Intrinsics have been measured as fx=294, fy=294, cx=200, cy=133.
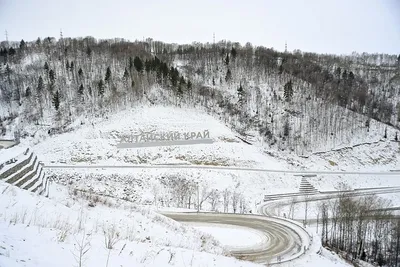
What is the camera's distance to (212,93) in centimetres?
6862

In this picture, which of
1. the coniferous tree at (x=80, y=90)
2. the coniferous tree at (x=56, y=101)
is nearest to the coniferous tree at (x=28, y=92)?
the coniferous tree at (x=56, y=101)

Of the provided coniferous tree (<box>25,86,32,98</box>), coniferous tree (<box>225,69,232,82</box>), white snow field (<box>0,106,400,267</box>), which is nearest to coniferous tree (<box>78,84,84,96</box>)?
white snow field (<box>0,106,400,267</box>)

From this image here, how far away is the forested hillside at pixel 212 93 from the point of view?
197ft

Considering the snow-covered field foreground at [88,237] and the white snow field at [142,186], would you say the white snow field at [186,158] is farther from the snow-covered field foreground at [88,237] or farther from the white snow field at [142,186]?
the snow-covered field foreground at [88,237]

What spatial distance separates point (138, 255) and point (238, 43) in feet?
386

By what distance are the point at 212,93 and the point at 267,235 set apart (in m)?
51.2

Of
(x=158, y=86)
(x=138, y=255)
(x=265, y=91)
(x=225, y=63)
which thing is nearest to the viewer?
(x=138, y=255)

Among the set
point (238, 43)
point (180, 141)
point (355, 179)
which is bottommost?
point (355, 179)

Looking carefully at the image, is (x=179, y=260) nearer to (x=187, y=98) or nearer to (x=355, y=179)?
(x=355, y=179)

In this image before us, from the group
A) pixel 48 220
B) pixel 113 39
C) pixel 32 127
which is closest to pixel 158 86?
pixel 32 127

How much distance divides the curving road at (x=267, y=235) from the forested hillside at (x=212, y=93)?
35.7m

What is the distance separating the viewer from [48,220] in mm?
11172

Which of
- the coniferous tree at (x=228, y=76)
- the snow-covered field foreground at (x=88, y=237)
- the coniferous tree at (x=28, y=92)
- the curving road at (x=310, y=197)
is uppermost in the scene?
the coniferous tree at (x=228, y=76)

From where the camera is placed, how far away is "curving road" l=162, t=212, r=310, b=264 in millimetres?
16788
